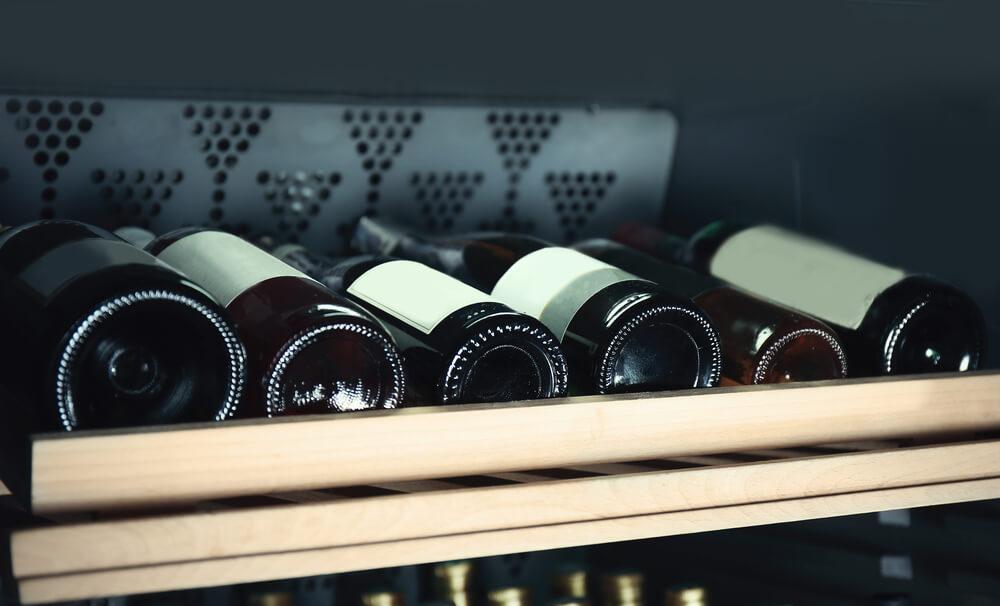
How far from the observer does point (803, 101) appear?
1.06m

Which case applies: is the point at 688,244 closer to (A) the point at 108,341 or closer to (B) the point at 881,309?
(B) the point at 881,309

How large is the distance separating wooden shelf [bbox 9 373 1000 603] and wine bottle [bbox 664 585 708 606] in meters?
0.20

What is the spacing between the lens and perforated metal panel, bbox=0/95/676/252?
2.81 feet

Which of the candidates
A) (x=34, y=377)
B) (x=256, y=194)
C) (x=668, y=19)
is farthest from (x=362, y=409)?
(x=668, y=19)

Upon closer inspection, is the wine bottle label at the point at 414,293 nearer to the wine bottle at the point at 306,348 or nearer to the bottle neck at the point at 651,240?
the wine bottle at the point at 306,348

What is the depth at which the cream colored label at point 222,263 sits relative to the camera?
0.71m

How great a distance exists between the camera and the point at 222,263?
0.73m

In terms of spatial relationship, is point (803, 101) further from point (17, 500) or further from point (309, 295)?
point (17, 500)

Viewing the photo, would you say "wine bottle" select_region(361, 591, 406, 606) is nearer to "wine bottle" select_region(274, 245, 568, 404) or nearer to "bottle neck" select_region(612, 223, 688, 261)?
"wine bottle" select_region(274, 245, 568, 404)

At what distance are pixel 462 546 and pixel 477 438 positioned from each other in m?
0.06

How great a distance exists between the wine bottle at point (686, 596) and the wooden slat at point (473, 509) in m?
0.25

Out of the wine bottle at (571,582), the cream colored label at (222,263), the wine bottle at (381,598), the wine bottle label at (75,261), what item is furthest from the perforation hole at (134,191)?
the wine bottle at (571,582)

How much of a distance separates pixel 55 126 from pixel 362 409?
37 cm

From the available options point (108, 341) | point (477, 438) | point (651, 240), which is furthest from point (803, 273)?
point (108, 341)
